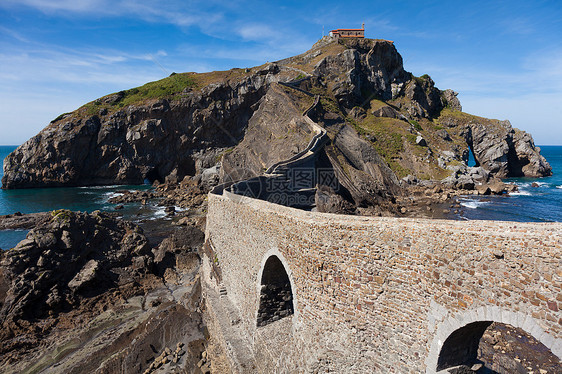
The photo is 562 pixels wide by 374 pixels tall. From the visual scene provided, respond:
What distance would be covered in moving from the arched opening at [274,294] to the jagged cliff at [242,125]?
4605 centimetres

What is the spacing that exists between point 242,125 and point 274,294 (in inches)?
2469

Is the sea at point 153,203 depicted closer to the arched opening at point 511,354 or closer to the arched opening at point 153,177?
the arched opening at point 153,177

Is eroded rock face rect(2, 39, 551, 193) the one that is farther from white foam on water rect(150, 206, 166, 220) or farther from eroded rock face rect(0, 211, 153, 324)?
eroded rock face rect(0, 211, 153, 324)

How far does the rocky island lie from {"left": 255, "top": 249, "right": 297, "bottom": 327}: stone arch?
2601mm

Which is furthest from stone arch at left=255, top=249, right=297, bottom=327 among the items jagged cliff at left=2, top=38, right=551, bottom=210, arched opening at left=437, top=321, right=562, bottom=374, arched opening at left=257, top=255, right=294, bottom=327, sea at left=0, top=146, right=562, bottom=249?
jagged cliff at left=2, top=38, right=551, bottom=210

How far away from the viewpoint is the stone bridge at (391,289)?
5742mm

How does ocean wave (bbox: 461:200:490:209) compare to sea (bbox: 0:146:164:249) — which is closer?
ocean wave (bbox: 461:200:490:209)

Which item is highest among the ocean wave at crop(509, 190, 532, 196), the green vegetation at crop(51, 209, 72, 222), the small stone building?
the small stone building

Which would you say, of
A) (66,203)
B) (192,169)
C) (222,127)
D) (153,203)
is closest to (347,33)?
(222,127)

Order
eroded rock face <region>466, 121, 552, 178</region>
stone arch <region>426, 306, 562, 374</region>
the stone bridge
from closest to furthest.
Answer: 1. stone arch <region>426, 306, 562, 374</region>
2. the stone bridge
3. eroded rock face <region>466, 121, 552, 178</region>

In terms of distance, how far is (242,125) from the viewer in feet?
235

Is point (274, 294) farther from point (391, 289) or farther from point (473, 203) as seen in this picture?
point (473, 203)

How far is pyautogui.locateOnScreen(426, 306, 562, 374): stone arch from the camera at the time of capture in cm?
562

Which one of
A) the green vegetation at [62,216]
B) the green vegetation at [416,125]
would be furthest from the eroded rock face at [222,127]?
the green vegetation at [62,216]
